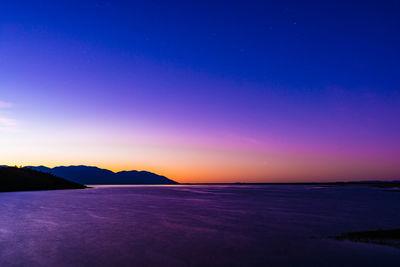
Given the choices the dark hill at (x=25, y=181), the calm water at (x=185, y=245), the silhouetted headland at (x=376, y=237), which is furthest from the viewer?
the dark hill at (x=25, y=181)

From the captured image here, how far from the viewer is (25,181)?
360 feet

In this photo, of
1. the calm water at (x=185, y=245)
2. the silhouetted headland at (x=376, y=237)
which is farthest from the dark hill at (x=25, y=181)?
the silhouetted headland at (x=376, y=237)

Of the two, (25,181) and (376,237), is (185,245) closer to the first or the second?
(376,237)

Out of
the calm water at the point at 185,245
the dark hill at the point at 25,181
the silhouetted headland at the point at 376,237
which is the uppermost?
the dark hill at the point at 25,181

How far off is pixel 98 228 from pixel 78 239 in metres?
4.51

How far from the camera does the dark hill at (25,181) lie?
102m

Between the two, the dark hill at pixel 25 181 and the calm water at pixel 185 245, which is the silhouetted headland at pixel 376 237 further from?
the dark hill at pixel 25 181

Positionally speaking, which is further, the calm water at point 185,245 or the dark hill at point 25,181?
the dark hill at point 25,181

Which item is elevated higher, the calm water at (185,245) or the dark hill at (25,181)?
the dark hill at (25,181)

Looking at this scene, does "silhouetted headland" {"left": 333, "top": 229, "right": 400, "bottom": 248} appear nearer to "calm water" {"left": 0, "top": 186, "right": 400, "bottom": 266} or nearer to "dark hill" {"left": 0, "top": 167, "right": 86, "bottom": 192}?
"calm water" {"left": 0, "top": 186, "right": 400, "bottom": 266}

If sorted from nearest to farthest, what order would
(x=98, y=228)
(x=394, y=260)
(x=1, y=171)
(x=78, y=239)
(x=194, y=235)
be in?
(x=394, y=260)
(x=78, y=239)
(x=194, y=235)
(x=98, y=228)
(x=1, y=171)

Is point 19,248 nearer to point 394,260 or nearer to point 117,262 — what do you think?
point 117,262

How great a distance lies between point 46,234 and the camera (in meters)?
20.1

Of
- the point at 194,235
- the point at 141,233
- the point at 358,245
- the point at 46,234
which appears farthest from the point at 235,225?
the point at 46,234
